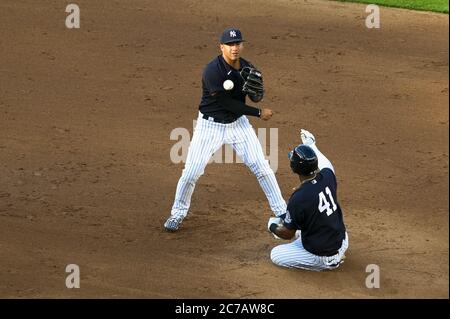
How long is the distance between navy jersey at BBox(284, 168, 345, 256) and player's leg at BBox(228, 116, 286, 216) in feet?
2.60

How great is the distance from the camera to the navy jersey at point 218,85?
9422mm

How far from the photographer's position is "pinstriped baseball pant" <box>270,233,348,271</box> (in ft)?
29.3

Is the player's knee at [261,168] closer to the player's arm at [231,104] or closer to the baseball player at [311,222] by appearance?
the player's arm at [231,104]

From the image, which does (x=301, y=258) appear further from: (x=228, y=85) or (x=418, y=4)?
(x=418, y=4)

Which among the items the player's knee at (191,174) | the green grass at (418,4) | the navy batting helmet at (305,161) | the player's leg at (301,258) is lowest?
the player's leg at (301,258)

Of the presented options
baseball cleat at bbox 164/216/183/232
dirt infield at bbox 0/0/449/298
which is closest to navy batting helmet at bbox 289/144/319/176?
dirt infield at bbox 0/0/449/298

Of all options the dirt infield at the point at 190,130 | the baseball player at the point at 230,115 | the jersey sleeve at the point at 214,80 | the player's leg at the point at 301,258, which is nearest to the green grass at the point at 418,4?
the dirt infield at the point at 190,130

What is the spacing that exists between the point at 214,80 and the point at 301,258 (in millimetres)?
1836

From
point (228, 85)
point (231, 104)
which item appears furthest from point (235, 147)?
point (228, 85)

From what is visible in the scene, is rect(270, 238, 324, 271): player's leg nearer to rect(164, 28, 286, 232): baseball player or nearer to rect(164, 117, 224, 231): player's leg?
rect(164, 28, 286, 232): baseball player

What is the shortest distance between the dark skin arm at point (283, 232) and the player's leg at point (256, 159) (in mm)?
656

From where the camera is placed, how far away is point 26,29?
1425 centimetres
